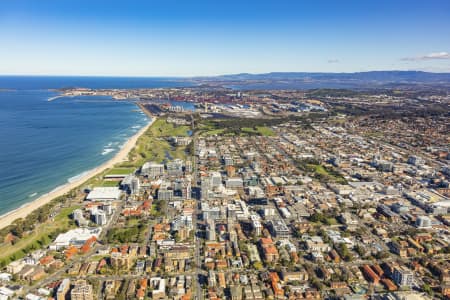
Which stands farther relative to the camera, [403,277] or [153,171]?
[153,171]

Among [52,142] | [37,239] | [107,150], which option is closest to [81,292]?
[37,239]

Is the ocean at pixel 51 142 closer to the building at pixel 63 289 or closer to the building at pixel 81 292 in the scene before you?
the building at pixel 63 289

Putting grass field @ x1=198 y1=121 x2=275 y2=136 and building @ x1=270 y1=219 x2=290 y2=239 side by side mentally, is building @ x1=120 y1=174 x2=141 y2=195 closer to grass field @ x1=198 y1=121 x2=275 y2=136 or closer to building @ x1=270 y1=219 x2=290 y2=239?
building @ x1=270 y1=219 x2=290 y2=239

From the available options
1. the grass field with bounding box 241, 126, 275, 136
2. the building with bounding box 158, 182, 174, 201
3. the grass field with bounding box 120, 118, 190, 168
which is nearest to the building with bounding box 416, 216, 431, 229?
the building with bounding box 158, 182, 174, 201

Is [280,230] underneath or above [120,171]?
underneath

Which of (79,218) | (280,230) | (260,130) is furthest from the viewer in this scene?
(260,130)

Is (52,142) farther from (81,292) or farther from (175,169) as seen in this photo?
(81,292)

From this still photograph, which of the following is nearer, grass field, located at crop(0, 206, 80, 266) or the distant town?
the distant town
